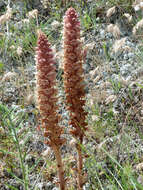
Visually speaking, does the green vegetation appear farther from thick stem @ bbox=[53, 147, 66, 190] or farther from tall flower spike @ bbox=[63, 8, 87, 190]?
tall flower spike @ bbox=[63, 8, 87, 190]

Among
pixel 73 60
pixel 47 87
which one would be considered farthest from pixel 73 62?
pixel 47 87

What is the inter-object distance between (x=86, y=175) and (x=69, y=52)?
4.23ft

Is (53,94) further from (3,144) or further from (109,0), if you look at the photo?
(109,0)

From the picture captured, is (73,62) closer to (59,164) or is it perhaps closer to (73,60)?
(73,60)

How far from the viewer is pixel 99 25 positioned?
14.4 feet

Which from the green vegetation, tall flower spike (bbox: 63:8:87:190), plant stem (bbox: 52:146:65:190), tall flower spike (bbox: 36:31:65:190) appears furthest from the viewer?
the green vegetation

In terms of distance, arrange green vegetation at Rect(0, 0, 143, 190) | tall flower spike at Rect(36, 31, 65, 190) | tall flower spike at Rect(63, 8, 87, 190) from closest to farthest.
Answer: tall flower spike at Rect(36, 31, 65, 190) < tall flower spike at Rect(63, 8, 87, 190) < green vegetation at Rect(0, 0, 143, 190)

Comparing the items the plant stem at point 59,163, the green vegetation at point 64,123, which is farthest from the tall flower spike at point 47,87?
the green vegetation at point 64,123

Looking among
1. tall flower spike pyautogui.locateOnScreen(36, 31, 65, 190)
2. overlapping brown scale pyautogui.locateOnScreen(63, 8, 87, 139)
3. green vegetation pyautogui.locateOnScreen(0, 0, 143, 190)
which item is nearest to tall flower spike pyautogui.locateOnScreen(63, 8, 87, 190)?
overlapping brown scale pyautogui.locateOnScreen(63, 8, 87, 139)

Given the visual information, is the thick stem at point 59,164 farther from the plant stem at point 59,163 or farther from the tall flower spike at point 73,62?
the tall flower spike at point 73,62

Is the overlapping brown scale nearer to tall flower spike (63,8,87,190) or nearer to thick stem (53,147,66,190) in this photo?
tall flower spike (63,8,87,190)

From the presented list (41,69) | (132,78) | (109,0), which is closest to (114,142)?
(132,78)

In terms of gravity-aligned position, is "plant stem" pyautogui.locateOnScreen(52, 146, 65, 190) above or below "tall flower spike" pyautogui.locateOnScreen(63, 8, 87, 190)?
below

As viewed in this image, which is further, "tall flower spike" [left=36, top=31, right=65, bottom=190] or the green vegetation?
the green vegetation
